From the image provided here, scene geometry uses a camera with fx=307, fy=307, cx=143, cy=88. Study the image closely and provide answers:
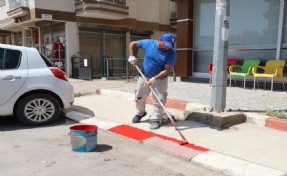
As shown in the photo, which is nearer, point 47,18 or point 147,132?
point 147,132

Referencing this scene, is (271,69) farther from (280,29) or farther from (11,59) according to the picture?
(11,59)

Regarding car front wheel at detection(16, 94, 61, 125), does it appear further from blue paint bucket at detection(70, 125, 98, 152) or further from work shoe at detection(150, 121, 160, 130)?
work shoe at detection(150, 121, 160, 130)

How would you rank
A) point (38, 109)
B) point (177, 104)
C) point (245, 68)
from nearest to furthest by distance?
point (38, 109) < point (177, 104) < point (245, 68)

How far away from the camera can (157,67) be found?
5.62m

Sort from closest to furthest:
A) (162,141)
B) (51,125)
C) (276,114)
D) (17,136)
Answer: (162,141) → (17,136) → (276,114) → (51,125)

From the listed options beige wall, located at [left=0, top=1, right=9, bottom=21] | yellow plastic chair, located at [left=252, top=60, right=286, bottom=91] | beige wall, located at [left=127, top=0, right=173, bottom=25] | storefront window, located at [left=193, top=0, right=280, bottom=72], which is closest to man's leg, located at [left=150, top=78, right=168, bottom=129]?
yellow plastic chair, located at [left=252, top=60, right=286, bottom=91]

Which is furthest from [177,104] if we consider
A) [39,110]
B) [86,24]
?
[86,24]

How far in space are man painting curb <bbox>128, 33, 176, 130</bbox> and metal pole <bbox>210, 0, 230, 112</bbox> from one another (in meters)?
1.04

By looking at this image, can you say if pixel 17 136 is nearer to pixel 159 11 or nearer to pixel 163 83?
pixel 163 83

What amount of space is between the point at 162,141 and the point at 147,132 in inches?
23.9

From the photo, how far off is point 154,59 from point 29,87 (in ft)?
8.11

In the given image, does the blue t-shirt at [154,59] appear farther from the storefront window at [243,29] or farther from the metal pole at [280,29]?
the storefront window at [243,29]

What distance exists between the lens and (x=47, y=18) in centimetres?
1628

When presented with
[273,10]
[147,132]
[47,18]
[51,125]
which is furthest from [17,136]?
[47,18]
